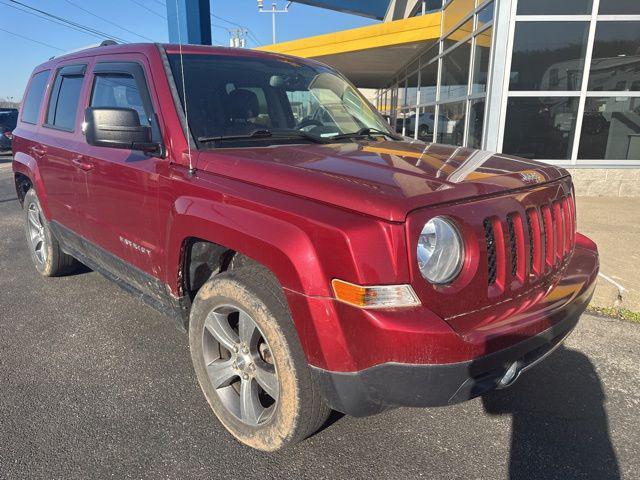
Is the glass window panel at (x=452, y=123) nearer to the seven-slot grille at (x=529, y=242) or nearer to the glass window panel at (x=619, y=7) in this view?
the glass window panel at (x=619, y=7)

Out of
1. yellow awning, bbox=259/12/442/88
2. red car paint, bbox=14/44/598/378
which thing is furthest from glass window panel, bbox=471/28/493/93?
red car paint, bbox=14/44/598/378

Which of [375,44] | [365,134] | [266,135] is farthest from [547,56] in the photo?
[266,135]

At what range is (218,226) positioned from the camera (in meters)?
2.21

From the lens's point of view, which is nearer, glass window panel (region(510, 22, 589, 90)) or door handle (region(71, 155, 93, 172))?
door handle (region(71, 155, 93, 172))

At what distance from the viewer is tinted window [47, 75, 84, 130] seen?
3680 mm

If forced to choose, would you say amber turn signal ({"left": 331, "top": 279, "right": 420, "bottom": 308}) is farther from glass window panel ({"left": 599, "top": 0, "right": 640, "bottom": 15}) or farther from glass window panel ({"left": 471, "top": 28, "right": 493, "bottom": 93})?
glass window panel ({"left": 599, "top": 0, "right": 640, "bottom": 15})

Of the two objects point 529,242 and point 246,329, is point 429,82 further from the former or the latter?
point 246,329

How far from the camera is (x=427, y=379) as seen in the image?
1.79 m

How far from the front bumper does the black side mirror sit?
156cm

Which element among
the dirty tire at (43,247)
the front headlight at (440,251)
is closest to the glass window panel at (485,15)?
the dirty tire at (43,247)

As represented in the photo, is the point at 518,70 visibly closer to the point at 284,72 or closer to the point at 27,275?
the point at 284,72

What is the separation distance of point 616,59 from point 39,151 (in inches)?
339

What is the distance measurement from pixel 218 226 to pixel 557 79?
25.9 ft

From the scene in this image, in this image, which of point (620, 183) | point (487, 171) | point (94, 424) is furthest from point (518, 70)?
point (94, 424)
